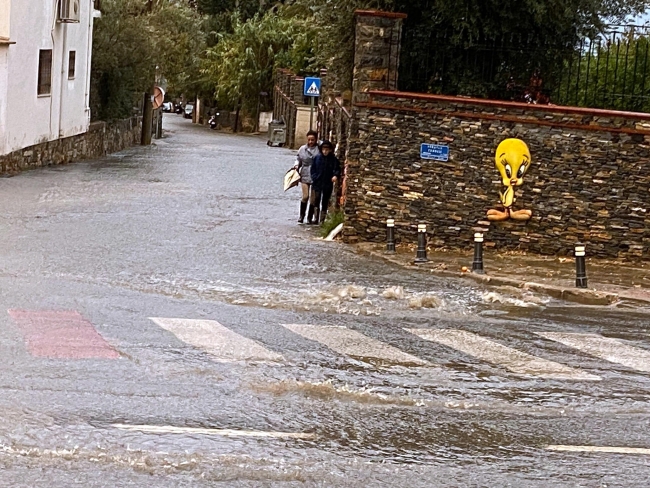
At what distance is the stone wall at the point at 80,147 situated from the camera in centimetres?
3451

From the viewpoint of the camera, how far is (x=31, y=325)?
11.8 metres

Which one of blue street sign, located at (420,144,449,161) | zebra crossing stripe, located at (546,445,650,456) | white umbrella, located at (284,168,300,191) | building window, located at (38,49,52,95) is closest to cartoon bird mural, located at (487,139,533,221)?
blue street sign, located at (420,144,449,161)

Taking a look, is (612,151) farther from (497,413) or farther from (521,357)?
(497,413)

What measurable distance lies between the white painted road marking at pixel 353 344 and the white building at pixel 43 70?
21474 mm

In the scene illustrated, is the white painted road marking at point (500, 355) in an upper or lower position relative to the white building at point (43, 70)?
lower

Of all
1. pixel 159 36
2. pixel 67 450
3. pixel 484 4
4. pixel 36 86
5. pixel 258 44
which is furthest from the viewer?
pixel 258 44

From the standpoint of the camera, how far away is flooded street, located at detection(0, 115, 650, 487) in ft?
24.6

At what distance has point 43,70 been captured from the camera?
37.0 m

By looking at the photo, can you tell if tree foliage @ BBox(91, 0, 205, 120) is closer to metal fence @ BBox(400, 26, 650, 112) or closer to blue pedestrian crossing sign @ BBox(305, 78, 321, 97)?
blue pedestrian crossing sign @ BBox(305, 78, 321, 97)

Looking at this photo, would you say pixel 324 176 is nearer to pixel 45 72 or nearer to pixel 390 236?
pixel 390 236

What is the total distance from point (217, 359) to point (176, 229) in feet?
37.4

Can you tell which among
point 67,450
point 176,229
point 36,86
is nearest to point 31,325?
point 67,450

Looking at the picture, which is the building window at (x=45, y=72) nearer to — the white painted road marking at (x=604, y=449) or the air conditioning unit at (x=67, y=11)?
the air conditioning unit at (x=67, y=11)

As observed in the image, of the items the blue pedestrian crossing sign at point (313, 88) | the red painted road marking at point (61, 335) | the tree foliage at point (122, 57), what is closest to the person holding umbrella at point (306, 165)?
the red painted road marking at point (61, 335)
